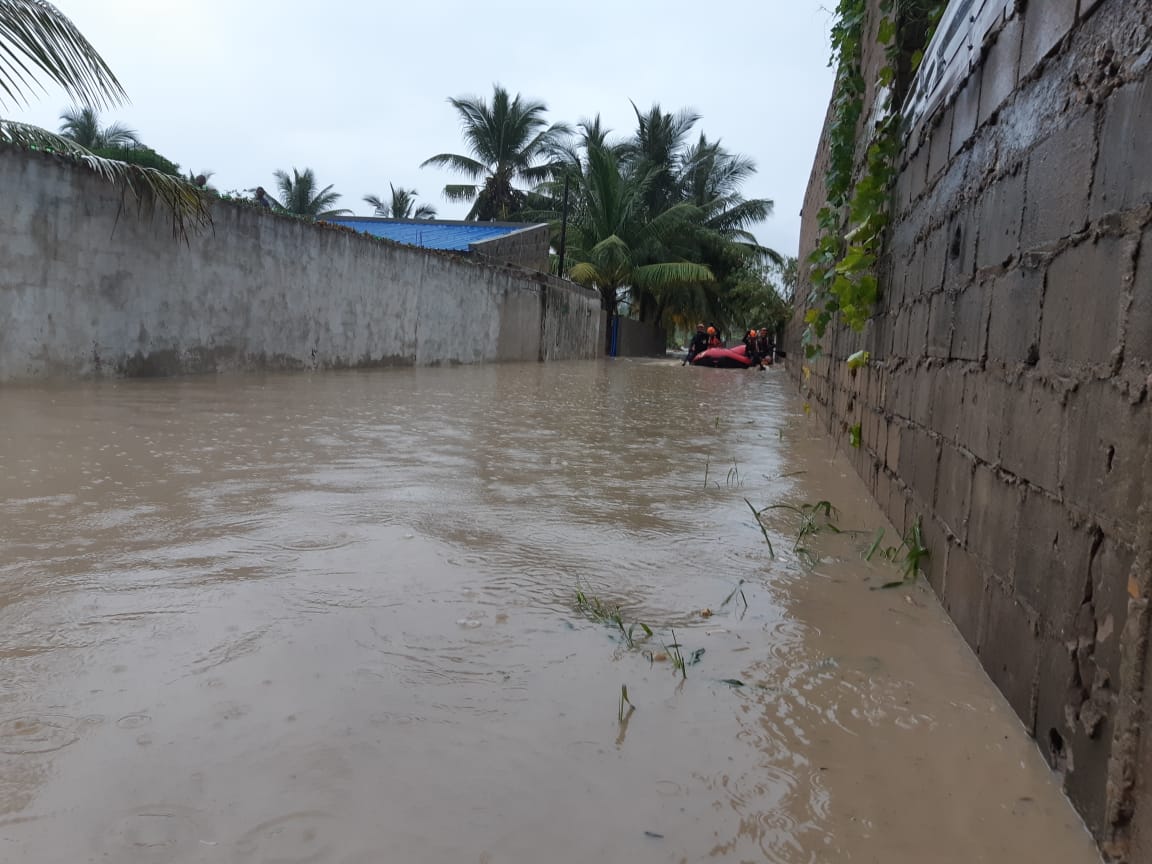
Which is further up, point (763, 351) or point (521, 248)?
point (521, 248)

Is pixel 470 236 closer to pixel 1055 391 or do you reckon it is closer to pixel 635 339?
pixel 635 339

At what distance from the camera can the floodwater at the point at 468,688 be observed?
1.36 m

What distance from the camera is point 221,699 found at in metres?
1.72

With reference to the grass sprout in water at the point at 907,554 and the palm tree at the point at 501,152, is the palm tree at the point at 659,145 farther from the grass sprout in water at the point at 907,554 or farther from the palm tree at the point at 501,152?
the grass sprout in water at the point at 907,554

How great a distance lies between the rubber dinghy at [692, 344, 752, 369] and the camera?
789 inches

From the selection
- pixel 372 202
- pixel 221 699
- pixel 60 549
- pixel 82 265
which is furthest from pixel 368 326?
pixel 372 202

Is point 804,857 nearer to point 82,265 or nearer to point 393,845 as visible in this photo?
point 393,845

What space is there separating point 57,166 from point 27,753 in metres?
8.10

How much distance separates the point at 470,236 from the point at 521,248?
67.3 inches

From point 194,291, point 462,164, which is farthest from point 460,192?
point 194,291

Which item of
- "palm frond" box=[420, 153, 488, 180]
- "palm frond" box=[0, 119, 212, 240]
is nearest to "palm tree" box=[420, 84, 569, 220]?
"palm frond" box=[420, 153, 488, 180]

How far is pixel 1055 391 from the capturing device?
5.73 feet

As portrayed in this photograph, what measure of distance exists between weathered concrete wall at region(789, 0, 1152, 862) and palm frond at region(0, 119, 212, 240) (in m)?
7.76

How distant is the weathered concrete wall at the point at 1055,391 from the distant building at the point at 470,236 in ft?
53.0
